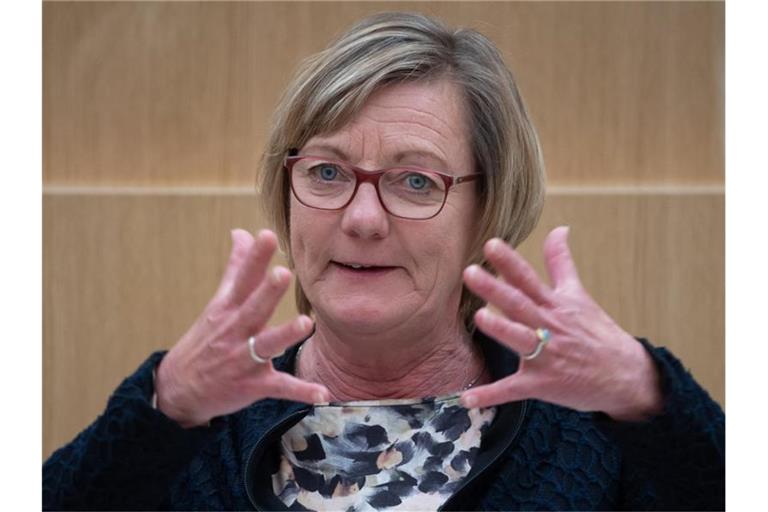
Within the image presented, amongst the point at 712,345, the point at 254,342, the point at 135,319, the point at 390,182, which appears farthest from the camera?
the point at 135,319

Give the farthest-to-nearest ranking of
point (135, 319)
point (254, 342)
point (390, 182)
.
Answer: point (135, 319), point (390, 182), point (254, 342)

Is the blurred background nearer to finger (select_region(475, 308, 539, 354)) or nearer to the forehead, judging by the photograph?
the forehead

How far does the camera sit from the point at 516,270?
0.94 m

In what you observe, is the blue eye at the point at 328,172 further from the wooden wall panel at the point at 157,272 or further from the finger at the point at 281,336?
the wooden wall panel at the point at 157,272

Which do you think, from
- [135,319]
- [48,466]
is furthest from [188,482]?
[135,319]

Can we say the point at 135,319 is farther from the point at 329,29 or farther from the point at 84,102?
the point at 329,29

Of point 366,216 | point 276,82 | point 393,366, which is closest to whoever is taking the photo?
point 366,216

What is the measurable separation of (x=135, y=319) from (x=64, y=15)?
0.56 m

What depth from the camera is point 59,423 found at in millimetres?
1808

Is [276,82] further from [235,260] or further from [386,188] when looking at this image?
[235,260]

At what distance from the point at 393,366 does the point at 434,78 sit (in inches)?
14.8

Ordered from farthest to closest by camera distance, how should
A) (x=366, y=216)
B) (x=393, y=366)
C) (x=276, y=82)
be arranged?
(x=276, y=82) → (x=393, y=366) → (x=366, y=216)

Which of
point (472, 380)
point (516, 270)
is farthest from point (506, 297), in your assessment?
point (472, 380)

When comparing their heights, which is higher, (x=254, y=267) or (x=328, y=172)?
(x=328, y=172)
